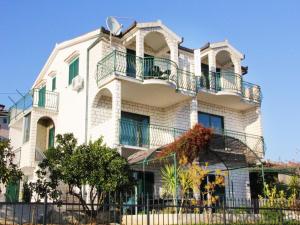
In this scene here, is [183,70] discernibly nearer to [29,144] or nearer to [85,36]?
[85,36]

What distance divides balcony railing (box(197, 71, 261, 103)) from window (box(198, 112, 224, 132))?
5.35ft

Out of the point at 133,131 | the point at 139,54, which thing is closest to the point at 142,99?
the point at 133,131

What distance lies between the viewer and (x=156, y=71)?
61.5 feet

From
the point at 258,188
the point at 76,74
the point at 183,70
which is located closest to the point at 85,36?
the point at 76,74

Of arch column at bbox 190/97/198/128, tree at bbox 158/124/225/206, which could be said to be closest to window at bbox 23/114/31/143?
arch column at bbox 190/97/198/128

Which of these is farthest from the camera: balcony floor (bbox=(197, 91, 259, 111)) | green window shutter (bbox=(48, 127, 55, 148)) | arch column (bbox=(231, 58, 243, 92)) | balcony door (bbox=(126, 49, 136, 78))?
arch column (bbox=(231, 58, 243, 92))

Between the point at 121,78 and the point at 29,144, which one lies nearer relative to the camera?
the point at 121,78

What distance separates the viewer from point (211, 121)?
2200 centimetres

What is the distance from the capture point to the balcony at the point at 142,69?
17.9 m

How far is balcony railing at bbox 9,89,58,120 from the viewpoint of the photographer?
69.6 feet

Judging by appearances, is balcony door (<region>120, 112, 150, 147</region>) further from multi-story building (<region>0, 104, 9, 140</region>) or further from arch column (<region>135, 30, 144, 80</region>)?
multi-story building (<region>0, 104, 9, 140</region>)

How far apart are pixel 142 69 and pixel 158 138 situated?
3491mm

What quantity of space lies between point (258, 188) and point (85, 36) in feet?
41.4

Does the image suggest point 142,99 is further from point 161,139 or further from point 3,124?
point 3,124
